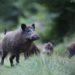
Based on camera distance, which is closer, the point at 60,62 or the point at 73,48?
the point at 60,62

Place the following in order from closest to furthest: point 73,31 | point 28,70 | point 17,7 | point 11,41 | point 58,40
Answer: point 28,70, point 17,7, point 11,41, point 73,31, point 58,40

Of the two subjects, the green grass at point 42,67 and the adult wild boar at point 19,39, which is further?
the adult wild boar at point 19,39

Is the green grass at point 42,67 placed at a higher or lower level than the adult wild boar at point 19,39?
higher

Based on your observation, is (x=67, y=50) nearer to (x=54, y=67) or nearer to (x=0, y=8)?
(x=54, y=67)

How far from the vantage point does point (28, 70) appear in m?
11.0

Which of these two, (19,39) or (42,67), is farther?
(19,39)

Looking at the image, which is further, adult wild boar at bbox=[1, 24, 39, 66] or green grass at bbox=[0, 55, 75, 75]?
adult wild boar at bbox=[1, 24, 39, 66]

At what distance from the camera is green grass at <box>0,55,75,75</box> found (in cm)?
1070

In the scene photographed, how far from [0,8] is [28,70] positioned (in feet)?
6.66

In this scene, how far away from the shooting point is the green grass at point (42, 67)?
10695 mm

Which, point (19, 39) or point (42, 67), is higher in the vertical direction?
point (42, 67)

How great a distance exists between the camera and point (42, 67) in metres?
10.8

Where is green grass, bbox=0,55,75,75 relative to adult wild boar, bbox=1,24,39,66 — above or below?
above

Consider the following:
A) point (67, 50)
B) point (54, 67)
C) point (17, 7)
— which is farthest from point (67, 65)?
point (67, 50)
